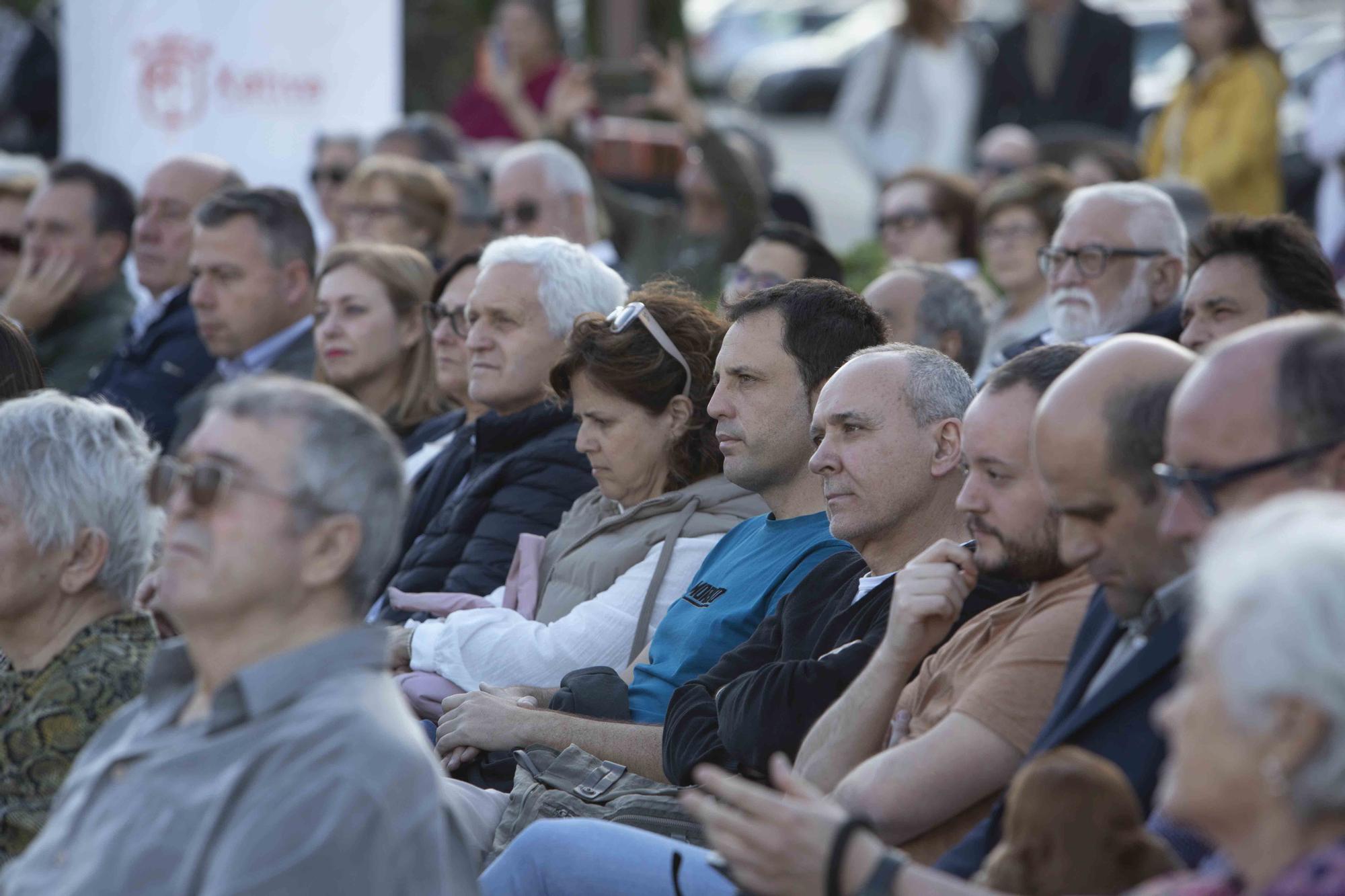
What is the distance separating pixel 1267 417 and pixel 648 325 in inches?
106

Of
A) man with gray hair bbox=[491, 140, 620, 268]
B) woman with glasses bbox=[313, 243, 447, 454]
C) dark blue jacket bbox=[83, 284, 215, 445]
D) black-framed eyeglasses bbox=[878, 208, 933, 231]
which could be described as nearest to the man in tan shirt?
woman with glasses bbox=[313, 243, 447, 454]

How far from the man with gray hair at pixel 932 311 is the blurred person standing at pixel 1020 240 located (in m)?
0.89

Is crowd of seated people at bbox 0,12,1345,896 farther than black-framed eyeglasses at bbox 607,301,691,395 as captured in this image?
No

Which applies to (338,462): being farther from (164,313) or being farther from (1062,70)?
(1062,70)

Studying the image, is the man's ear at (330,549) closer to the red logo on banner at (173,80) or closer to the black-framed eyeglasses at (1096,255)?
the black-framed eyeglasses at (1096,255)

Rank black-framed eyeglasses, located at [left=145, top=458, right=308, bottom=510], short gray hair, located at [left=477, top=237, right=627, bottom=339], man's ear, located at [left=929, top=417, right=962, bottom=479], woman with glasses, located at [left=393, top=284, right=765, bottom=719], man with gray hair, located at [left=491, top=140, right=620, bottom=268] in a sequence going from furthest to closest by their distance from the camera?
man with gray hair, located at [left=491, top=140, right=620, bottom=268], short gray hair, located at [left=477, top=237, right=627, bottom=339], woman with glasses, located at [left=393, top=284, right=765, bottom=719], man's ear, located at [left=929, top=417, right=962, bottom=479], black-framed eyeglasses, located at [left=145, top=458, right=308, bottom=510]

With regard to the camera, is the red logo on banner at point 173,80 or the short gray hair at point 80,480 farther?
the red logo on banner at point 173,80

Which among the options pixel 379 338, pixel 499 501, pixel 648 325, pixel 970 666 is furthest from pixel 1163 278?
pixel 970 666

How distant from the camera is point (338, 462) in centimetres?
304

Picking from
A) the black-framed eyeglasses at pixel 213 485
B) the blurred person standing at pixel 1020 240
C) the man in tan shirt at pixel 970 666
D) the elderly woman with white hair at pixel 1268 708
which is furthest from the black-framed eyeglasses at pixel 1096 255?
the black-framed eyeglasses at pixel 213 485

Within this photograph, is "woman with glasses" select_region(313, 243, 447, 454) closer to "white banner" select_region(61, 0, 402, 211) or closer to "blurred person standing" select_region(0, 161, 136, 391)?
"blurred person standing" select_region(0, 161, 136, 391)

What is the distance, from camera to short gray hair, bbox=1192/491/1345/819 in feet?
7.26

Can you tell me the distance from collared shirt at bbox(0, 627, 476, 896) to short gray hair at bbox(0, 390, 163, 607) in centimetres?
84

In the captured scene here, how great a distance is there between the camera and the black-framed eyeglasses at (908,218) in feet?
29.1
